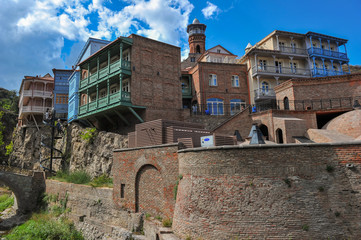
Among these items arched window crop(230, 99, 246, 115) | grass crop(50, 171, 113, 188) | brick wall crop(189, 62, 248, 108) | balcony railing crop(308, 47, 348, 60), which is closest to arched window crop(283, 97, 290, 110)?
arched window crop(230, 99, 246, 115)

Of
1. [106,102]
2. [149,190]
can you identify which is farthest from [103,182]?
[106,102]

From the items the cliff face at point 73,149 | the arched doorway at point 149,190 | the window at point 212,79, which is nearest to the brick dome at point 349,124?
the window at point 212,79

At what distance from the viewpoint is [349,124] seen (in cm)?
1900

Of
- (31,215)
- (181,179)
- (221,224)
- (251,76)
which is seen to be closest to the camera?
(221,224)

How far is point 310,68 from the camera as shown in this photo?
31.9m

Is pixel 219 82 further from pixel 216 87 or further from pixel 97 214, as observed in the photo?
pixel 97 214

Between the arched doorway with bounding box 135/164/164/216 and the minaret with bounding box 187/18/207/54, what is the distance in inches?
1625

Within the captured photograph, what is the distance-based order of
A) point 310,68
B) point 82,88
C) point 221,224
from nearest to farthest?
point 221,224
point 82,88
point 310,68

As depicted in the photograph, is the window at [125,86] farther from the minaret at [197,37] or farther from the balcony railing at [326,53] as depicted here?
the minaret at [197,37]

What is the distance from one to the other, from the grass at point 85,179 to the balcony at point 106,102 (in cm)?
608

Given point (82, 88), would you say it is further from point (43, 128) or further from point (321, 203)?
point (321, 203)

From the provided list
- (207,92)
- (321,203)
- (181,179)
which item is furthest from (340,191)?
(207,92)

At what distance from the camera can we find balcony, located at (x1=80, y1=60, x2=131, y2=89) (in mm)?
22278

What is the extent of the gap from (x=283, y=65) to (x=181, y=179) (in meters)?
25.7
